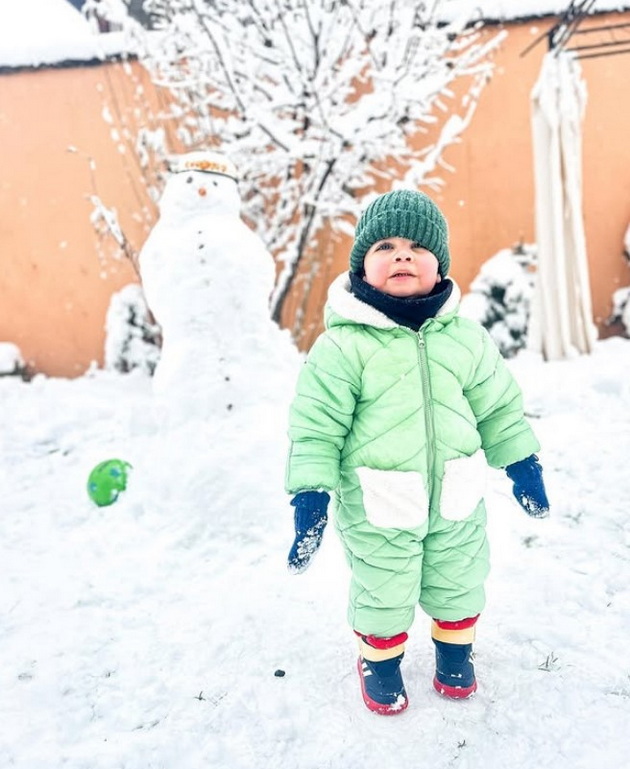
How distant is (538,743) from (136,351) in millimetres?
5680

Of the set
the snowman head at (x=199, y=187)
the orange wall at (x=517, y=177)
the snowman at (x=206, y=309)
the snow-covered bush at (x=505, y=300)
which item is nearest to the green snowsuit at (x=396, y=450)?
the snowman at (x=206, y=309)

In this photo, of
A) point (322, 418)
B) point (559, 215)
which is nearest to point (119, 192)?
point (559, 215)

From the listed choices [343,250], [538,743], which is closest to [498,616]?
[538,743]

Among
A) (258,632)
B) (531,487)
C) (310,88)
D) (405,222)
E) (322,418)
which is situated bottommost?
(258,632)

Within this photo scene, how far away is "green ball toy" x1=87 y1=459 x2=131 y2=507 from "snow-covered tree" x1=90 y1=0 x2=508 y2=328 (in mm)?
2843

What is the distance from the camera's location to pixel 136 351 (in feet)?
21.0

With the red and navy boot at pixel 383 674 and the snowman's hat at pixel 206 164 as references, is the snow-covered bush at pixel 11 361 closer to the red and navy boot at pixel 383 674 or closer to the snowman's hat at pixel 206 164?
the snowman's hat at pixel 206 164

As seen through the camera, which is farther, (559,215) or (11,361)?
(11,361)

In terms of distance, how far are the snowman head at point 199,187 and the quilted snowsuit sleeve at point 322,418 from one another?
2.28m

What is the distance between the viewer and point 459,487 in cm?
158

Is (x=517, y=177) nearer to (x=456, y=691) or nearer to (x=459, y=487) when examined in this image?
(x=459, y=487)

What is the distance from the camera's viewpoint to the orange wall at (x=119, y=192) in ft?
20.7

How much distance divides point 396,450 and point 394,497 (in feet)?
0.41

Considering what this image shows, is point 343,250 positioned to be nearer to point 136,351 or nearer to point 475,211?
point 475,211
